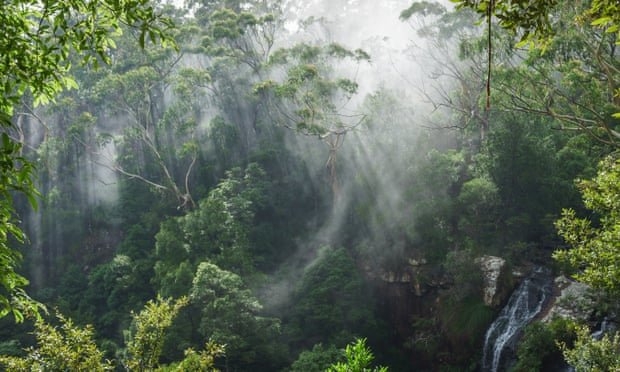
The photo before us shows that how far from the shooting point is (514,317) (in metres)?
14.1

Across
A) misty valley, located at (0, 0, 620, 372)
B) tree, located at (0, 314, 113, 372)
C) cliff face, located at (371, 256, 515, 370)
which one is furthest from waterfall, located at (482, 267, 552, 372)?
tree, located at (0, 314, 113, 372)

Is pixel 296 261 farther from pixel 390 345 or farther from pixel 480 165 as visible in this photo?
pixel 480 165

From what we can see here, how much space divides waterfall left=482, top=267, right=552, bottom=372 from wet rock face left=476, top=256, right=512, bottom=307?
0.30 metres

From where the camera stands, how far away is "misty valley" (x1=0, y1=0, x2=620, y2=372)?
10.6 meters

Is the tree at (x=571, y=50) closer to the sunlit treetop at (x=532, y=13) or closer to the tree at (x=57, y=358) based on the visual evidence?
the sunlit treetop at (x=532, y=13)

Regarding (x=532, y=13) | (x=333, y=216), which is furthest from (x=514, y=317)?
(x=532, y=13)

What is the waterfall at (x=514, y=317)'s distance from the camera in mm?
13516

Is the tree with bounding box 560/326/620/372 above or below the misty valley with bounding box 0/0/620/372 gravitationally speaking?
below

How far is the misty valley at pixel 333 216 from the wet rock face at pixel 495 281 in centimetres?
6

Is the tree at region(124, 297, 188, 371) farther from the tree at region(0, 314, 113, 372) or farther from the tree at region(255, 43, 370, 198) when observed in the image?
the tree at region(255, 43, 370, 198)

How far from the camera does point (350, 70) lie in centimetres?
2755

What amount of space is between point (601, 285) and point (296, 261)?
13.9 meters

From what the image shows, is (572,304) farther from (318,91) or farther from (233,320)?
(318,91)

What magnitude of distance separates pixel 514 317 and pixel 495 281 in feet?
3.88
